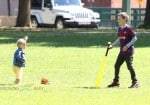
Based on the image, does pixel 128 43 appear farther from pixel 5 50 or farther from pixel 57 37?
pixel 57 37

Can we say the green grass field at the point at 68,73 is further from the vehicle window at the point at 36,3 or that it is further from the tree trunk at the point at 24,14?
the vehicle window at the point at 36,3

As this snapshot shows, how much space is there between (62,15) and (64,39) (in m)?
10.7

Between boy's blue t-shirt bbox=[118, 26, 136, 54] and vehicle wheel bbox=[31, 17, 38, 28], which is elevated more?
boy's blue t-shirt bbox=[118, 26, 136, 54]

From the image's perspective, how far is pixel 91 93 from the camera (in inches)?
453

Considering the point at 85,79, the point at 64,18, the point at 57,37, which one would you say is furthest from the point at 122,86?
the point at 64,18

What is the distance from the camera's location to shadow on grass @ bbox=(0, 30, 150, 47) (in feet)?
80.0

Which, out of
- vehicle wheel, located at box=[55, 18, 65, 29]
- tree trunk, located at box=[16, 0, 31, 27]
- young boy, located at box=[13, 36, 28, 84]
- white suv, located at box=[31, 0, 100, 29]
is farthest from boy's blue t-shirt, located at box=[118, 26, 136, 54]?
vehicle wheel, located at box=[55, 18, 65, 29]

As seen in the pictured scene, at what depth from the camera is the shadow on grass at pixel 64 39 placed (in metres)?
24.4

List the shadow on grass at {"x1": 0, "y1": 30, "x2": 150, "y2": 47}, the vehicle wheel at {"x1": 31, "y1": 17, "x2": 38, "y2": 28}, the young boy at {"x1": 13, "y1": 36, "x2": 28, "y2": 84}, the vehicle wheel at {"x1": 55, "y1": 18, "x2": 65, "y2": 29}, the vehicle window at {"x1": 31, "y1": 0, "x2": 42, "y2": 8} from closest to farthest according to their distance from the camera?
the young boy at {"x1": 13, "y1": 36, "x2": 28, "y2": 84} < the shadow on grass at {"x1": 0, "y1": 30, "x2": 150, "y2": 47} < the vehicle wheel at {"x1": 55, "y1": 18, "x2": 65, "y2": 29} < the vehicle wheel at {"x1": 31, "y1": 17, "x2": 38, "y2": 28} < the vehicle window at {"x1": 31, "y1": 0, "x2": 42, "y2": 8}

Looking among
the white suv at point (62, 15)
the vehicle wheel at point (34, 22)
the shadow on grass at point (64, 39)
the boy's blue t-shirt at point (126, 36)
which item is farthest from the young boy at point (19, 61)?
the vehicle wheel at point (34, 22)

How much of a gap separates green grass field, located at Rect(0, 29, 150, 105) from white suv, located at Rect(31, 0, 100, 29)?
963 centimetres

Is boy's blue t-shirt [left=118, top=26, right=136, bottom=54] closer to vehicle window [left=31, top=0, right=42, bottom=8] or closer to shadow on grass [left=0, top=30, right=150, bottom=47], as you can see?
shadow on grass [left=0, top=30, right=150, bottom=47]

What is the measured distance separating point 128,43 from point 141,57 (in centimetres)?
674

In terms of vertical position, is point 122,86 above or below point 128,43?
below
